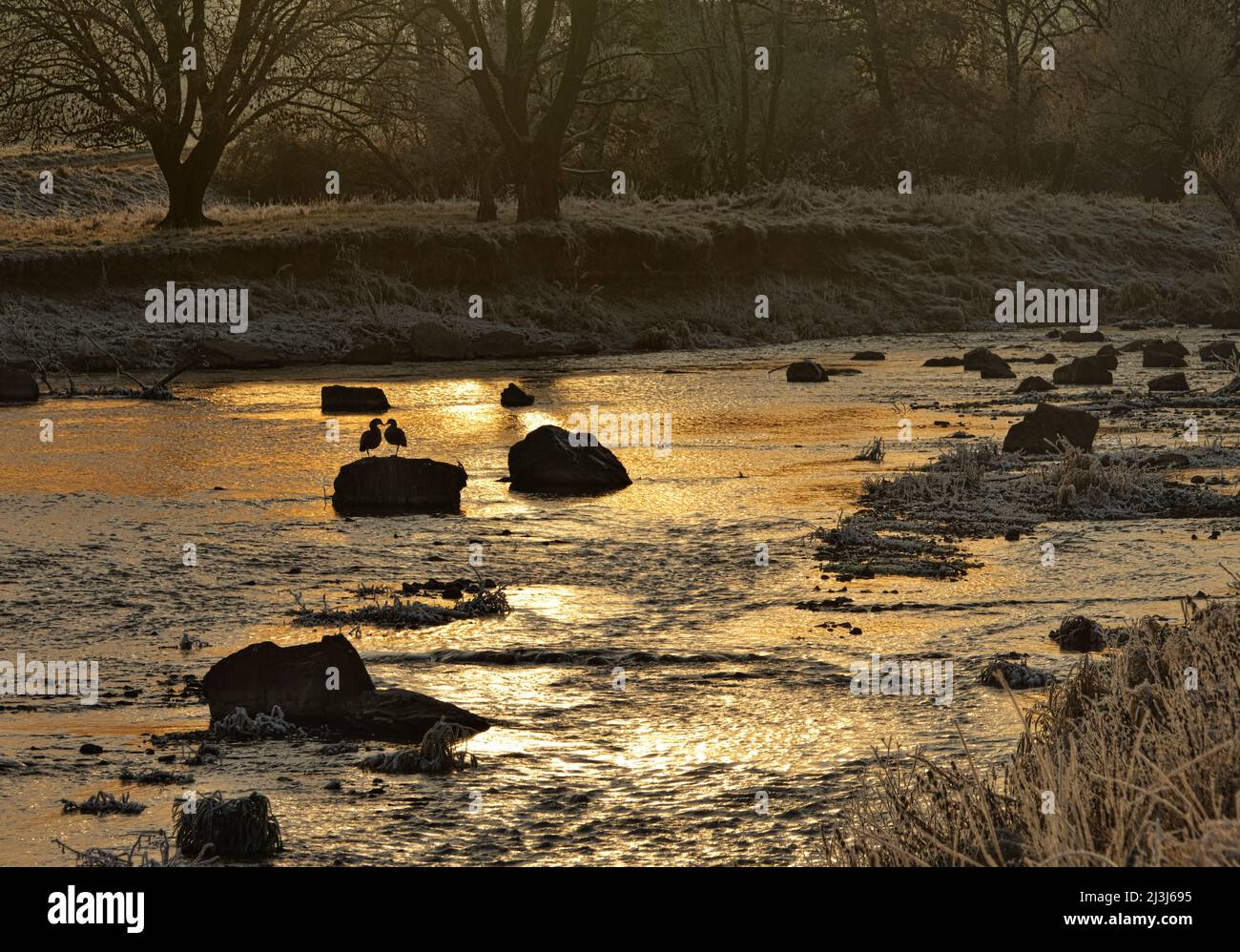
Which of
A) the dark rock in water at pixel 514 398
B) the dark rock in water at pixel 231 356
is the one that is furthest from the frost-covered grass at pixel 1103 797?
the dark rock in water at pixel 231 356

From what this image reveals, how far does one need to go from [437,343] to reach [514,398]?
6818mm

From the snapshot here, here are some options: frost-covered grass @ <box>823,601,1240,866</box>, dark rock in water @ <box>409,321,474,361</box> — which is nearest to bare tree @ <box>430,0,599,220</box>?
dark rock in water @ <box>409,321,474,361</box>

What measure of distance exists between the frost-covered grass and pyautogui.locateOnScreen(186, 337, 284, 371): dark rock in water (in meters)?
20.1

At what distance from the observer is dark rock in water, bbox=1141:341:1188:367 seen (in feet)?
77.8

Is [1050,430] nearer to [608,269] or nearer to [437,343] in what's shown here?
[437,343]

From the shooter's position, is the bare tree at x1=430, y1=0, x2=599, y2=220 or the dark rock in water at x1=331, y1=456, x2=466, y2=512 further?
the bare tree at x1=430, y1=0, x2=599, y2=220

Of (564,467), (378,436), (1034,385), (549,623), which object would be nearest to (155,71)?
(1034,385)

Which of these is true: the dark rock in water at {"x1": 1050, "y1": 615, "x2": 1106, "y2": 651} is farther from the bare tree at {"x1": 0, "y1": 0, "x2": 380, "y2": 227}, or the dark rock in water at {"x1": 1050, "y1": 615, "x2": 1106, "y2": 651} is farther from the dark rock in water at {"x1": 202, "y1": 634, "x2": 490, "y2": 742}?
the bare tree at {"x1": 0, "y1": 0, "x2": 380, "y2": 227}

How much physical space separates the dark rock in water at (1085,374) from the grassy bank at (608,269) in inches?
332

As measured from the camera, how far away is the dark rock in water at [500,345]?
2681 centimetres

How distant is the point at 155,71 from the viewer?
29.6m

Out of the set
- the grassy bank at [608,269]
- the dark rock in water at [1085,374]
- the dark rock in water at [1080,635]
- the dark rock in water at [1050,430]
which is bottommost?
the dark rock in water at [1080,635]

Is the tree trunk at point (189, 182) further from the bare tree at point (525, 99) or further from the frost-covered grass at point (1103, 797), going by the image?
the frost-covered grass at point (1103, 797)

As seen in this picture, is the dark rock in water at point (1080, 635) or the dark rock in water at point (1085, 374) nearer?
the dark rock in water at point (1080, 635)
